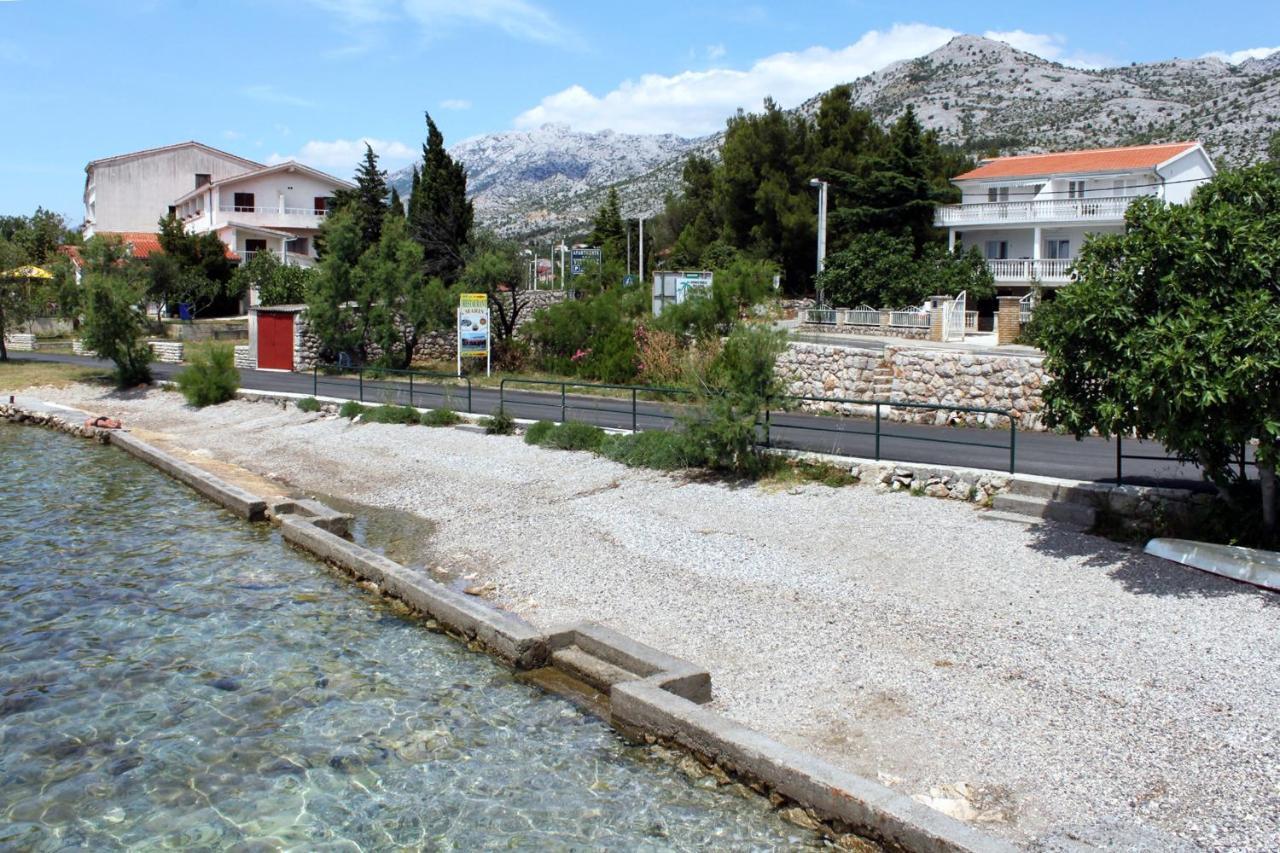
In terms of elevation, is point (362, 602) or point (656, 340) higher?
point (656, 340)

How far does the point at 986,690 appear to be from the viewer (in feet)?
29.5

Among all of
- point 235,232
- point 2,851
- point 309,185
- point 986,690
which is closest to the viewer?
point 2,851

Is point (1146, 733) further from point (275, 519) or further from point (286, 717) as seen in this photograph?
point (275, 519)

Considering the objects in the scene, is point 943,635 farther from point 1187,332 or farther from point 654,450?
point 654,450

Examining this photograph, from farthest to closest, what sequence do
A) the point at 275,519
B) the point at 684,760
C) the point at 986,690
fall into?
1. the point at 275,519
2. the point at 986,690
3. the point at 684,760

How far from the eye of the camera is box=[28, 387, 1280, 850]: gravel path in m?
7.29

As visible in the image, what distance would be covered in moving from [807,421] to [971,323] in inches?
717

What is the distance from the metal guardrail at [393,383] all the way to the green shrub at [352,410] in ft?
2.73

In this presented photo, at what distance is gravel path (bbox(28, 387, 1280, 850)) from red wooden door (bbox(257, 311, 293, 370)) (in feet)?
75.9

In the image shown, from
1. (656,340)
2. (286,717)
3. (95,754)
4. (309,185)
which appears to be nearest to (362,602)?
(286,717)

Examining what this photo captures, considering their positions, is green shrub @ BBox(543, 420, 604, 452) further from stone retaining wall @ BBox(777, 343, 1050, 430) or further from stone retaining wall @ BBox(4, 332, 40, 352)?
stone retaining wall @ BBox(4, 332, 40, 352)

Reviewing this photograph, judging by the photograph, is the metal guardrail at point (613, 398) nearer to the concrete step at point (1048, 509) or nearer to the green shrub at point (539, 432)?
the green shrub at point (539, 432)

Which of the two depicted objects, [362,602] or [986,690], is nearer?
[986,690]

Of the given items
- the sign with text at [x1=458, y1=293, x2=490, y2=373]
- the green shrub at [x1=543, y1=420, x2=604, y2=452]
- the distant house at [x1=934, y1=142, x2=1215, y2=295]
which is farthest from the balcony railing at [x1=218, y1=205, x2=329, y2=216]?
the green shrub at [x1=543, y1=420, x2=604, y2=452]
